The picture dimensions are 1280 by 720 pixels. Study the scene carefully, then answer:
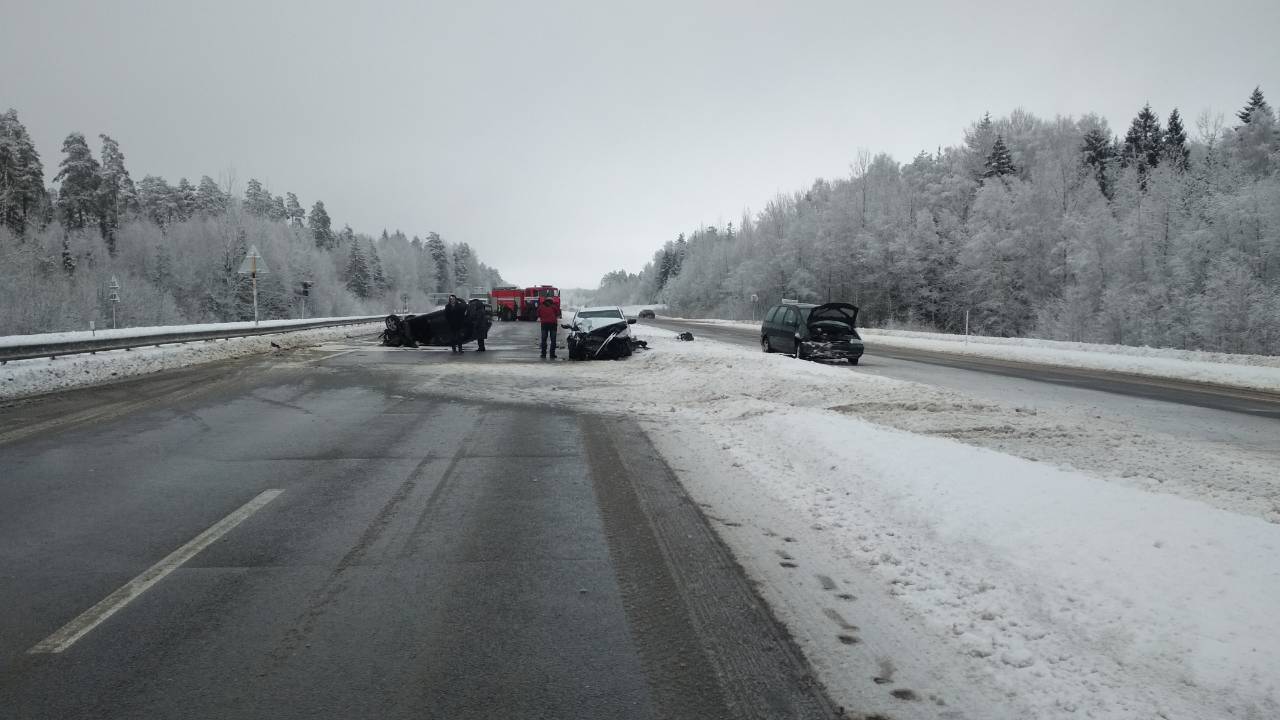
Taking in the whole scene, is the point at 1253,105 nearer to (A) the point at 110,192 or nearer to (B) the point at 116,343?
(B) the point at 116,343

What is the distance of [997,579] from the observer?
155 inches

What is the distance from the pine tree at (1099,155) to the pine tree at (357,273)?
9411 centimetres

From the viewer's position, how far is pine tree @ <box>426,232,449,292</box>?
150 meters

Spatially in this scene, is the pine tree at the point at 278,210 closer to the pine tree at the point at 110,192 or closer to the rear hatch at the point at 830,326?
the pine tree at the point at 110,192

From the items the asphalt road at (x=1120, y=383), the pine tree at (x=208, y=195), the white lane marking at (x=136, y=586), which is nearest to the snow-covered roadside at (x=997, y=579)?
the white lane marking at (x=136, y=586)

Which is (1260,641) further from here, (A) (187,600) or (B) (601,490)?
(A) (187,600)

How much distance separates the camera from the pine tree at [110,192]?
75812mm

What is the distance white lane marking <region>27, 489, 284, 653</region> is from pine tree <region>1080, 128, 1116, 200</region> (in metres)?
66.6

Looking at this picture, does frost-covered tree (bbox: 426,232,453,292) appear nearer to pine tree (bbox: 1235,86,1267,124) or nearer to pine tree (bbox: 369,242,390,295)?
pine tree (bbox: 369,242,390,295)

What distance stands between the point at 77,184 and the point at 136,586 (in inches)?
3776

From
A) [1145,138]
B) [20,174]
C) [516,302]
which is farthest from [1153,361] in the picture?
[20,174]

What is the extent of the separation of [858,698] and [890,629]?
0.75 m

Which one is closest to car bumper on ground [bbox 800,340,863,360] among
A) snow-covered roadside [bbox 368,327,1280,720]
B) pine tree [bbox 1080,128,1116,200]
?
snow-covered roadside [bbox 368,327,1280,720]

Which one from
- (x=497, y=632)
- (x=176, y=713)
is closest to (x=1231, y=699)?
(x=497, y=632)
